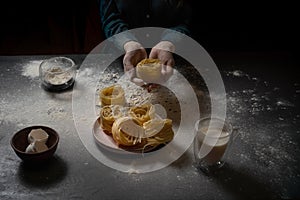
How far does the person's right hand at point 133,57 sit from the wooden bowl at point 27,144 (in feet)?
1.34

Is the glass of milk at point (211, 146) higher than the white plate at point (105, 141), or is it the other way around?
the glass of milk at point (211, 146)

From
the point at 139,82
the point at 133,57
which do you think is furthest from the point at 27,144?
the point at 133,57

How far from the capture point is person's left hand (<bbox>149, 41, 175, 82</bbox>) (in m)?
1.54

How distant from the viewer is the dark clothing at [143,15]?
6.16ft

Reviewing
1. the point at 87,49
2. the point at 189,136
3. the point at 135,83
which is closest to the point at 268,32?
the point at 87,49

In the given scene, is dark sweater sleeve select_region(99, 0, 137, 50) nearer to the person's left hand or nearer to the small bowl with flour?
the person's left hand

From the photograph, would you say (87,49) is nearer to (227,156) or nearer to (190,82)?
(190,82)

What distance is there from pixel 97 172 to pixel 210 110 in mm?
441

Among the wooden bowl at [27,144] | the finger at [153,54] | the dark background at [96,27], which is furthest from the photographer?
the dark background at [96,27]

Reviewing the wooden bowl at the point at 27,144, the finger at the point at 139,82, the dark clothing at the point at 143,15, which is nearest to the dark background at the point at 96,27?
the dark clothing at the point at 143,15

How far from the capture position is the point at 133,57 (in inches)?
64.1

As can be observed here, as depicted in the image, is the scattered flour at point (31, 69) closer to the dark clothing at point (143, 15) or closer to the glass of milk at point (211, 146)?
the dark clothing at point (143, 15)

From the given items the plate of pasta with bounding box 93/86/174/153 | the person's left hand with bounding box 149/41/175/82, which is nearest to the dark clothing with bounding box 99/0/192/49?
the person's left hand with bounding box 149/41/175/82

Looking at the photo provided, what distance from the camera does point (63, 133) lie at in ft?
4.28
